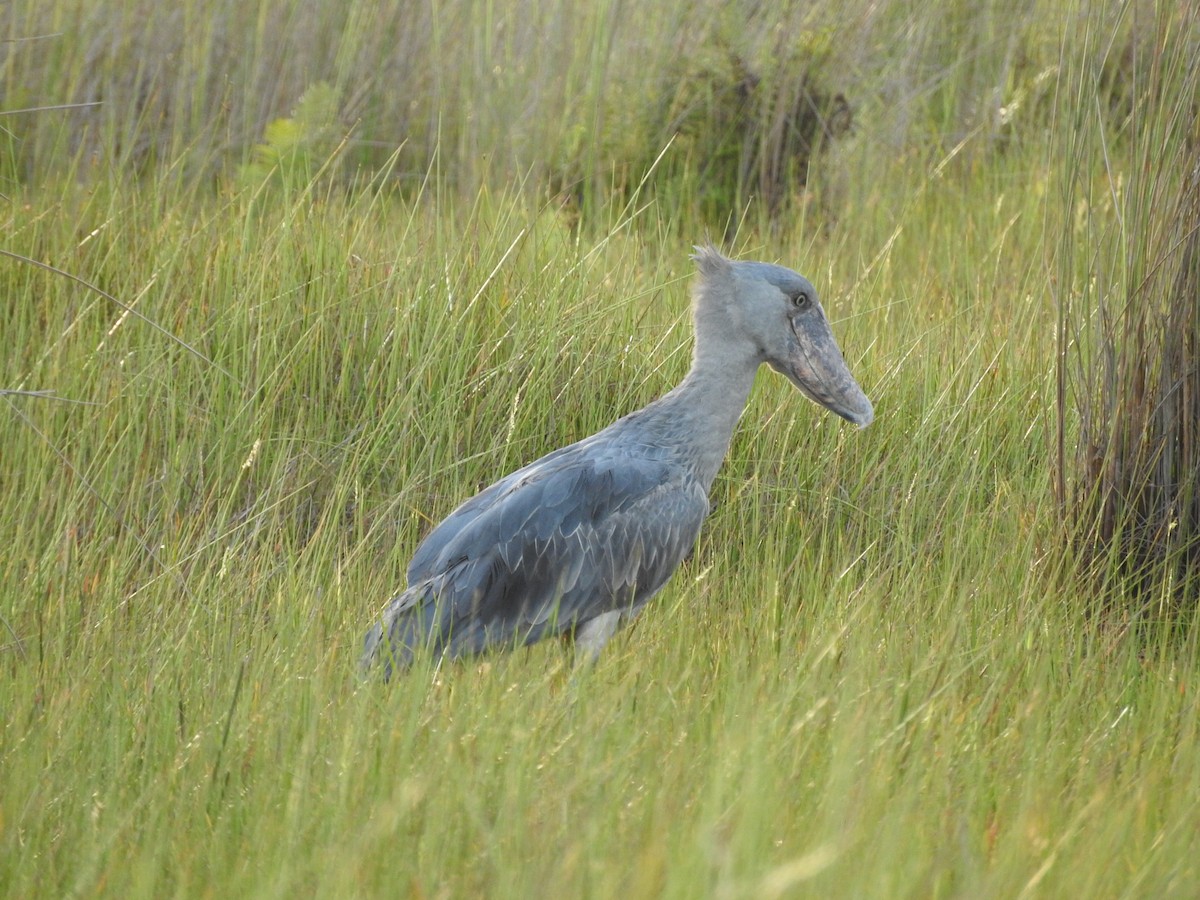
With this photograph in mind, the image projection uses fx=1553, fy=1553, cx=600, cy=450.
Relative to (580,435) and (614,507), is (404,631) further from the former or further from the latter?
(580,435)

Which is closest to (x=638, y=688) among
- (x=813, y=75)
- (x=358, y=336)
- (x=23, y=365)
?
(x=358, y=336)

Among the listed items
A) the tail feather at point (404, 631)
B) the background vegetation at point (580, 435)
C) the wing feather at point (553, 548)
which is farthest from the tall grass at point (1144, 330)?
the tail feather at point (404, 631)

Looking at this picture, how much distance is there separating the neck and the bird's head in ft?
0.25

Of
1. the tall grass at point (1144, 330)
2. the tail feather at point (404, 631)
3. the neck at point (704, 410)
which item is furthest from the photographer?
the neck at point (704, 410)

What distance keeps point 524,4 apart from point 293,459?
333 cm

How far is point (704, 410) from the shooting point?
12.5 feet

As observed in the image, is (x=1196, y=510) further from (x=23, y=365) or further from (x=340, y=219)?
(x=23, y=365)

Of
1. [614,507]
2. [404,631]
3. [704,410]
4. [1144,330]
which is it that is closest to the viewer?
[404,631]

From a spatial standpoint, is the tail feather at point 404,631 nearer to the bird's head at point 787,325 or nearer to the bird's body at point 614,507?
the bird's body at point 614,507

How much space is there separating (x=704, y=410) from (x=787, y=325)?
1.02 feet

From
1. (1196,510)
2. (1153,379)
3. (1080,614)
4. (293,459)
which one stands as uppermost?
(1153,379)

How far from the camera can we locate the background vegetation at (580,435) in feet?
7.79

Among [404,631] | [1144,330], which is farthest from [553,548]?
[1144,330]

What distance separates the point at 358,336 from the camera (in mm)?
4434
